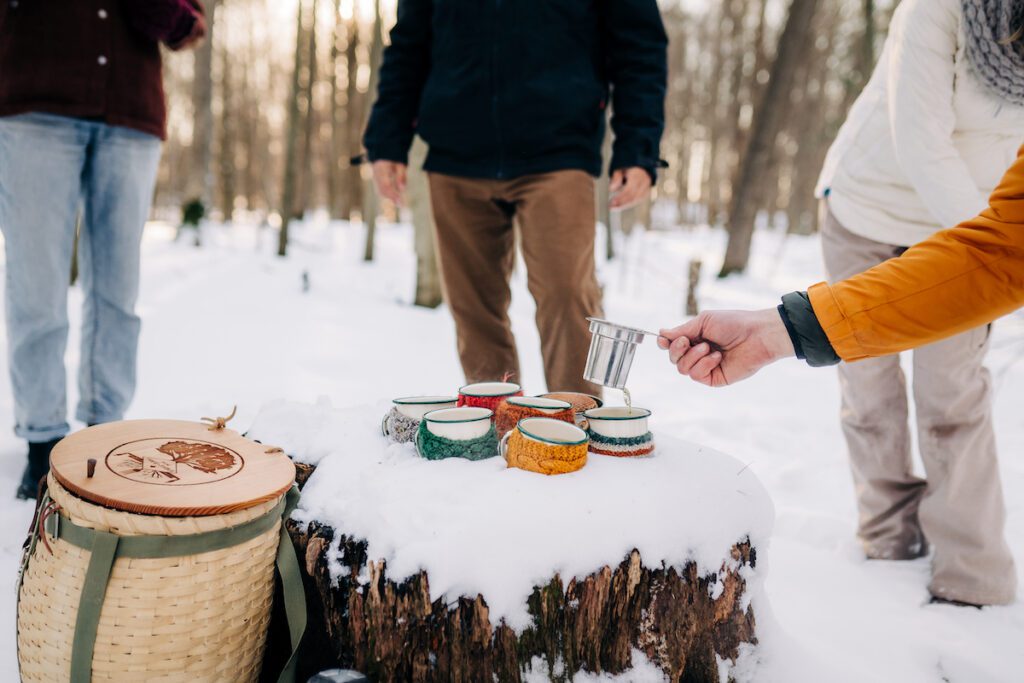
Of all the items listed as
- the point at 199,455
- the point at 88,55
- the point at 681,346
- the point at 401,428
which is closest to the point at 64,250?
the point at 88,55

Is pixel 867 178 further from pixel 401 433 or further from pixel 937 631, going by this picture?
pixel 401 433

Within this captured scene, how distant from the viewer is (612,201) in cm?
210

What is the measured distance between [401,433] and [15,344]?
1411 millimetres

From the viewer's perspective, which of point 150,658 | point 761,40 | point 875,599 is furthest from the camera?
point 761,40

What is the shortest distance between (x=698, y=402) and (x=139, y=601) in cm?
310

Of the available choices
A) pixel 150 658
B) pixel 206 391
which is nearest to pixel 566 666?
pixel 150 658

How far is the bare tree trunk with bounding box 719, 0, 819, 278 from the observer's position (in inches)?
326

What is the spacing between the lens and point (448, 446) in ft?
4.36

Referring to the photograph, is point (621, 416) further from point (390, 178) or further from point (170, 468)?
point (390, 178)

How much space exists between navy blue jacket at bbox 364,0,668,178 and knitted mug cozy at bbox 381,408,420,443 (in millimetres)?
960

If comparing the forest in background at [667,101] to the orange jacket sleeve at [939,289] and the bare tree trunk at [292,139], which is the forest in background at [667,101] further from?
the orange jacket sleeve at [939,289]

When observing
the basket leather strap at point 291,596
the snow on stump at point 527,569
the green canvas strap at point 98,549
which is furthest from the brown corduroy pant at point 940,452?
the green canvas strap at point 98,549

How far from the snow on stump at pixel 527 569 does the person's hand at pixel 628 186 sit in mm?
1050

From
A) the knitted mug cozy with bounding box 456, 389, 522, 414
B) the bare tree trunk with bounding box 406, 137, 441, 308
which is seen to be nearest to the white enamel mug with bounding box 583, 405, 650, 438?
the knitted mug cozy with bounding box 456, 389, 522, 414
